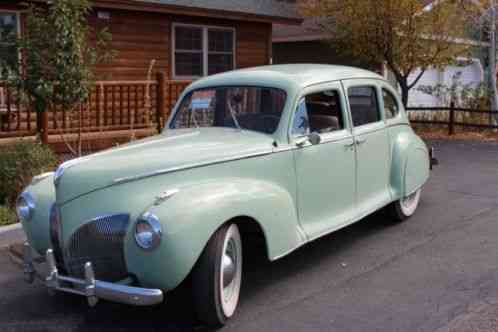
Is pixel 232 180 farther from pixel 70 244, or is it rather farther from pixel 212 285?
pixel 70 244

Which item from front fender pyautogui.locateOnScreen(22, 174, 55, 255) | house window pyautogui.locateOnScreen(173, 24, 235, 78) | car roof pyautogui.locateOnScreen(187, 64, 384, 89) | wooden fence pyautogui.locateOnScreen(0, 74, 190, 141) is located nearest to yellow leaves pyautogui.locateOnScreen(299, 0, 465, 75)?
house window pyautogui.locateOnScreen(173, 24, 235, 78)

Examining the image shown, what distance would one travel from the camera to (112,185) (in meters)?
4.36

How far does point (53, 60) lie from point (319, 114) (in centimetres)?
394

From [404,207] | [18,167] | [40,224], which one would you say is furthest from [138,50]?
[40,224]

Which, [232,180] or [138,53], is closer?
[232,180]

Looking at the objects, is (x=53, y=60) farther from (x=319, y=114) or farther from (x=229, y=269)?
(x=229, y=269)

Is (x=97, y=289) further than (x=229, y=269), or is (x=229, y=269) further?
(x=229, y=269)

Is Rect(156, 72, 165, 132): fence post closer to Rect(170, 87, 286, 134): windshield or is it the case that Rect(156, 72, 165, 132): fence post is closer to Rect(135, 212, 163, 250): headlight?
Rect(170, 87, 286, 134): windshield

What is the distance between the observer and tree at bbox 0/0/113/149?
26.5 feet

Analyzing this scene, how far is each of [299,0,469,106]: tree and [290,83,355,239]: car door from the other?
9.23 m

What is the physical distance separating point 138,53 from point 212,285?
9.92 meters

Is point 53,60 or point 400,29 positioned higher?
point 400,29

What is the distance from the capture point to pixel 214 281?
4207 mm

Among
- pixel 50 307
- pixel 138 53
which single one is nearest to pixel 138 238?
pixel 50 307
